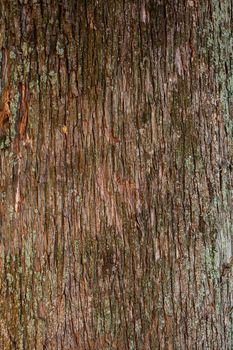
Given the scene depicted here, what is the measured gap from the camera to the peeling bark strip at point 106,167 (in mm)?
2059

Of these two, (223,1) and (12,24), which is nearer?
(12,24)

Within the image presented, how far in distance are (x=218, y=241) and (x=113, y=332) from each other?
0.55 meters

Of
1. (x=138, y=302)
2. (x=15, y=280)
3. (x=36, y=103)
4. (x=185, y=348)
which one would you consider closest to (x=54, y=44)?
(x=36, y=103)

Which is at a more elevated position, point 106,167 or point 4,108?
point 4,108

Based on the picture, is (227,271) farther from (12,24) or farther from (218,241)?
(12,24)

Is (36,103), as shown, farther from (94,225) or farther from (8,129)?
(94,225)

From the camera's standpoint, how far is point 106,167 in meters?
2.09

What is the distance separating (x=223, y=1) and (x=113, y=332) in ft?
4.54

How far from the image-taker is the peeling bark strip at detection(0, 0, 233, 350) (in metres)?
2.06

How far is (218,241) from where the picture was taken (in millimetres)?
2203

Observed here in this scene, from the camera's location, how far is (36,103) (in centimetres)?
206

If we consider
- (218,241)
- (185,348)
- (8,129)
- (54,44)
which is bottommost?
(185,348)

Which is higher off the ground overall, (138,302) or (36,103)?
(36,103)

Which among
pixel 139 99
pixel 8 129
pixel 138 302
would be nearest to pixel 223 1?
pixel 139 99
